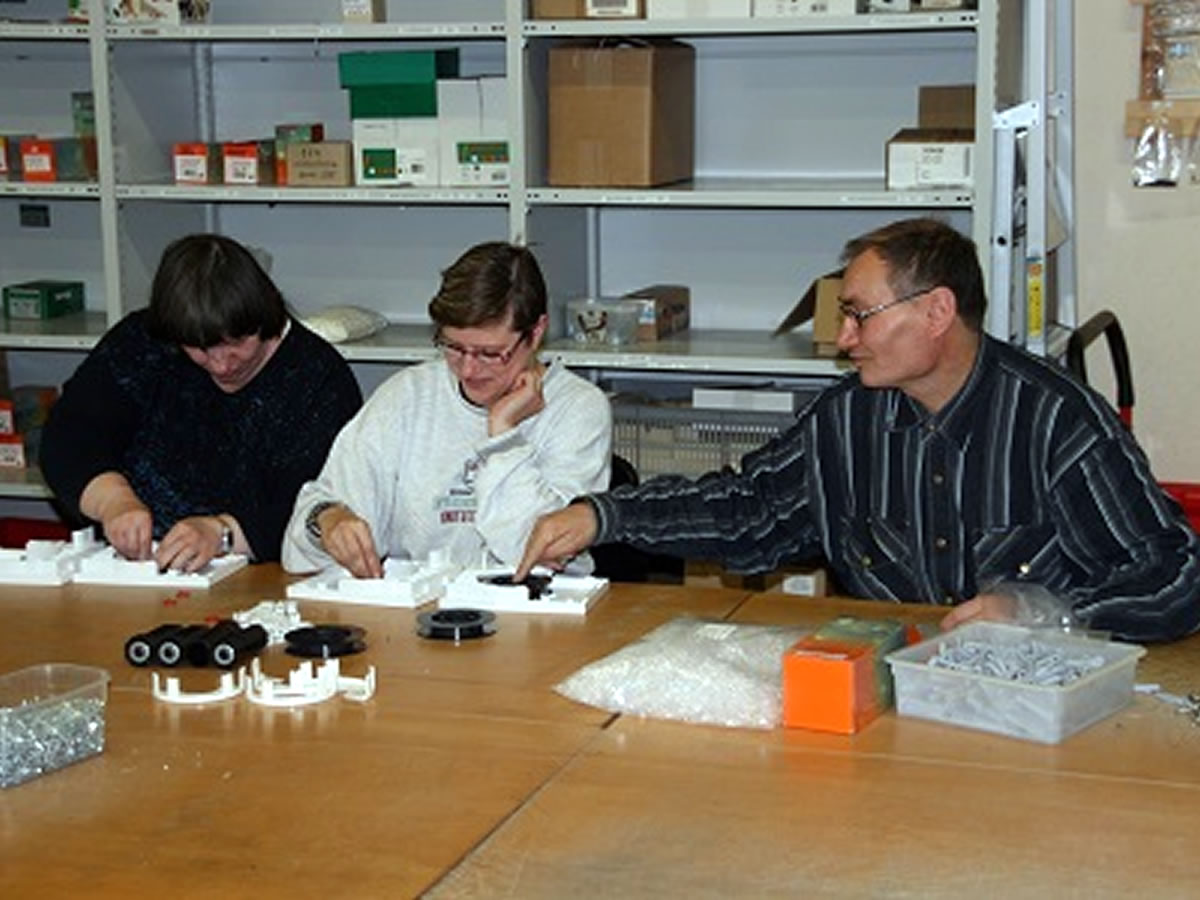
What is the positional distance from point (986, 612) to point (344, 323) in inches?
99.1

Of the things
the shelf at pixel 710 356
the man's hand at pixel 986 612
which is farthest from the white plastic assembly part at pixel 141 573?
the shelf at pixel 710 356

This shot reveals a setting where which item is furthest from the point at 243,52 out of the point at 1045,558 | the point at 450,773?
the point at 450,773

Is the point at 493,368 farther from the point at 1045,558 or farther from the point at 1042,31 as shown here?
the point at 1042,31

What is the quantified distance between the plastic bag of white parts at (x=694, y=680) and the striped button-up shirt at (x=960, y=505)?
459 millimetres

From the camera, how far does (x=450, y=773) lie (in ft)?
6.93

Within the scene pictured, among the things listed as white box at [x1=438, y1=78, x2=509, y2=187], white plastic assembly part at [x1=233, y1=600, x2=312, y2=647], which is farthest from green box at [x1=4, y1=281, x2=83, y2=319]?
white plastic assembly part at [x1=233, y1=600, x2=312, y2=647]

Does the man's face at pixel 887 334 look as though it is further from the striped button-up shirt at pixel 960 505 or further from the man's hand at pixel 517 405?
the man's hand at pixel 517 405

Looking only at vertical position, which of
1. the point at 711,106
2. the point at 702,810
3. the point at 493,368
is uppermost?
the point at 711,106

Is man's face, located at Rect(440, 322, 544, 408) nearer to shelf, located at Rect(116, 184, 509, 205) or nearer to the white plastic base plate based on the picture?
the white plastic base plate

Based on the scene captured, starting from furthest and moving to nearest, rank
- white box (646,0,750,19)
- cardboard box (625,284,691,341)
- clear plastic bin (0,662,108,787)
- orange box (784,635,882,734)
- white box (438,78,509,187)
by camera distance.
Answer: cardboard box (625,284,691,341) → white box (438,78,509,187) → white box (646,0,750,19) → orange box (784,635,882,734) → clear plastic bin (0,662,108,787)

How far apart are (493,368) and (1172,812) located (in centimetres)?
148

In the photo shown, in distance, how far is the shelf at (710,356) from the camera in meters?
4.23

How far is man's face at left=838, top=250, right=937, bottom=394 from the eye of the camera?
2.89m

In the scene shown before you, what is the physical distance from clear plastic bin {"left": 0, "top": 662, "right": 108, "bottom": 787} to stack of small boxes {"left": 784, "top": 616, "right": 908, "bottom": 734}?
825mm
